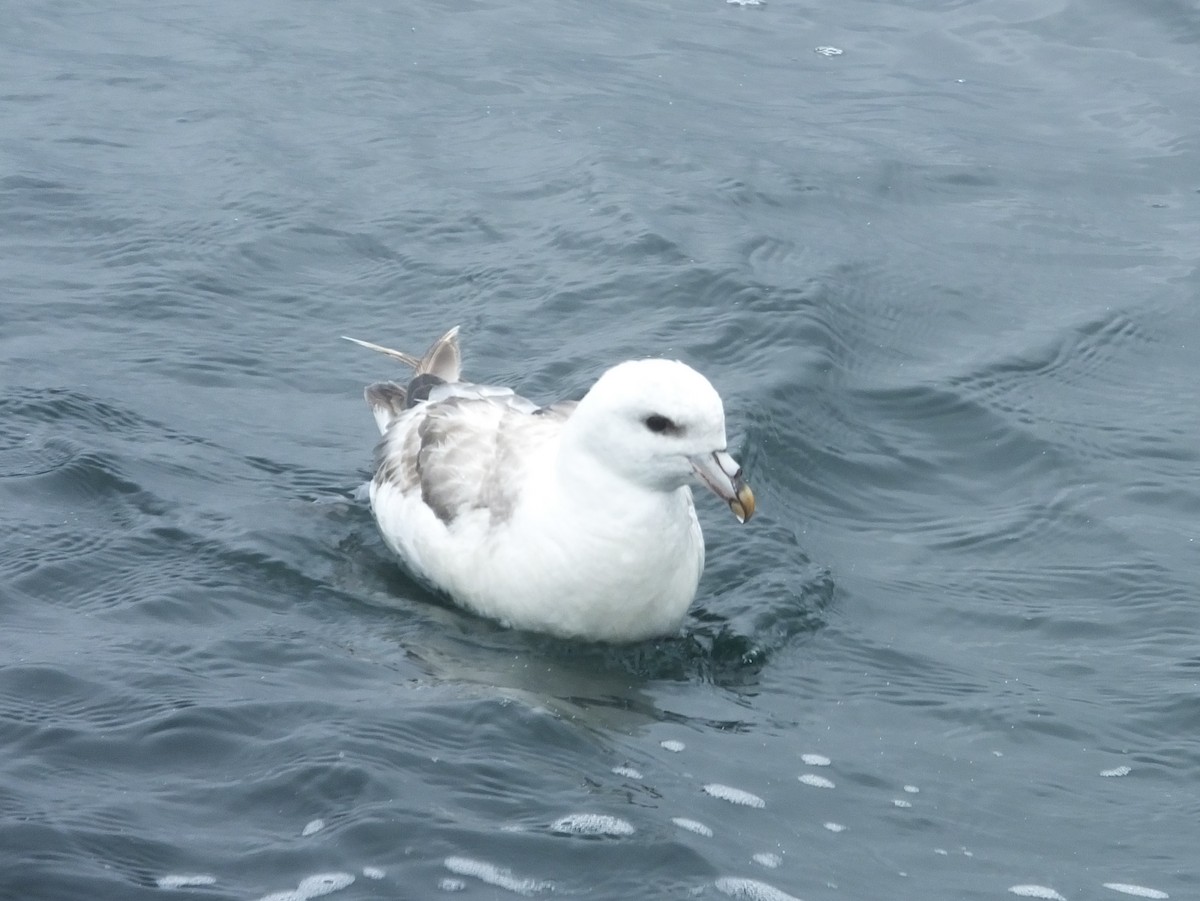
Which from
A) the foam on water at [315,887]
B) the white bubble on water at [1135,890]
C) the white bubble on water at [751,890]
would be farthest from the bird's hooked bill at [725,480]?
the foam on water at [315,887]

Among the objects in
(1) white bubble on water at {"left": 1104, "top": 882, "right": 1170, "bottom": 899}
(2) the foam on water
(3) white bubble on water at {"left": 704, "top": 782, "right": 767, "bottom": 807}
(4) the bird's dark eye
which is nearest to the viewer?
(2) the foam on water

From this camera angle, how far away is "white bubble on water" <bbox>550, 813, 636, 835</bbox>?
519 cm

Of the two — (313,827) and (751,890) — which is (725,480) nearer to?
(751,890)

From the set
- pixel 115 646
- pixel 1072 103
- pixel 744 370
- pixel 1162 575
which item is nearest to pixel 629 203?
pixel 744 370

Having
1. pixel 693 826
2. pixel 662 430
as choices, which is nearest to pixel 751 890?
pixel 693 826

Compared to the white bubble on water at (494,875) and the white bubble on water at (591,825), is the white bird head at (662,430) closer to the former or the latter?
the white bubble on water at (591,825)

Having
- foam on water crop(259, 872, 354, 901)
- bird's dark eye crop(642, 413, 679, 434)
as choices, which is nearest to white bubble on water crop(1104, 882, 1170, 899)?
bird's dark eye crop(642, 413, 679, 434)

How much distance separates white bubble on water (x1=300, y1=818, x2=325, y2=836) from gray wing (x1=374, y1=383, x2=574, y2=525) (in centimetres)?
182

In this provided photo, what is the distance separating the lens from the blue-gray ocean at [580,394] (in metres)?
5.31

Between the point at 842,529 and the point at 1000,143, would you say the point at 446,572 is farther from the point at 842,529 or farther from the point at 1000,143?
the point at 1000,143

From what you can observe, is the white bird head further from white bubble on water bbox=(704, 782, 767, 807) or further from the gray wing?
white bubble on water bbox=(704, 782, 767, 807)

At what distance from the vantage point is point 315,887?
476cm

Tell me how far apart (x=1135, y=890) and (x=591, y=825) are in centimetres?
163

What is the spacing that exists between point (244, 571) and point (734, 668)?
78.4 inches
